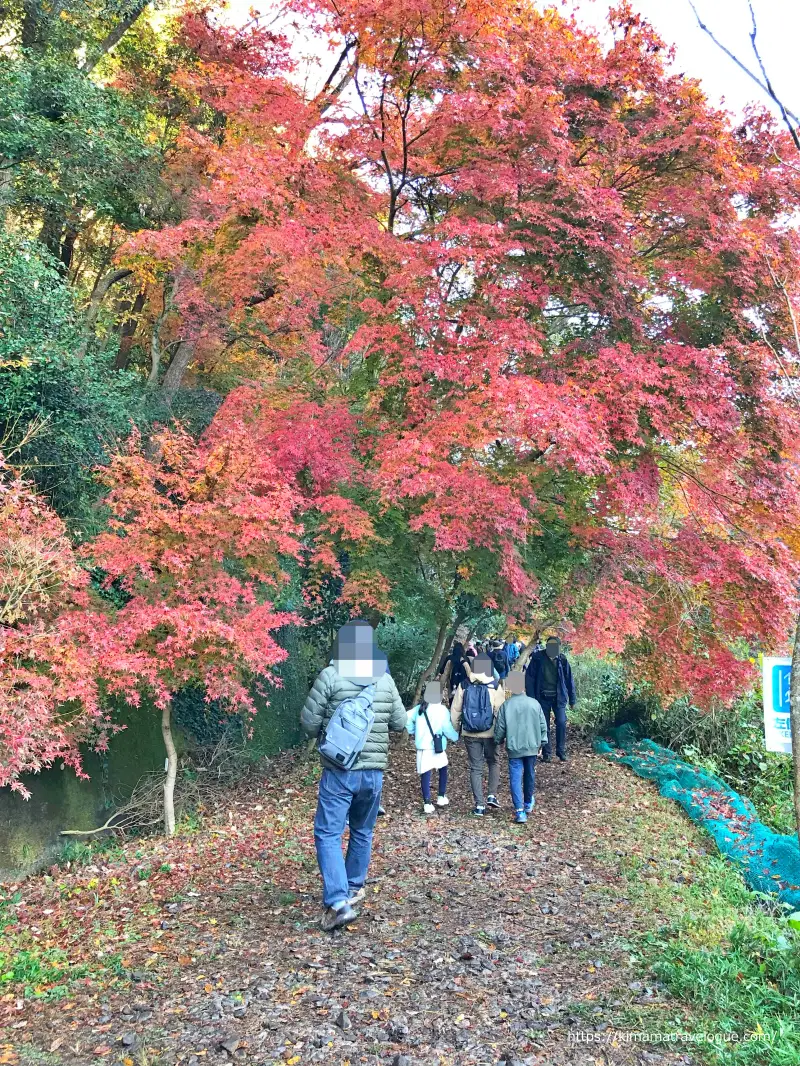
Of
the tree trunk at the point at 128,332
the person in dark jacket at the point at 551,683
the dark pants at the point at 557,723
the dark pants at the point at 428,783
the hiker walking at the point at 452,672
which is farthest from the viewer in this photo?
the tree trunk at the point at 128,332

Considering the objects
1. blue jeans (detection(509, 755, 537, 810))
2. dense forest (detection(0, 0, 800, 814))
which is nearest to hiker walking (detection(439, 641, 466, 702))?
dense forest (detection(0, 0, 800, 814))

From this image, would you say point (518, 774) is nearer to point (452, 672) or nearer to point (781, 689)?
point (781, 689)

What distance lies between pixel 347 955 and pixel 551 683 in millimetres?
6121

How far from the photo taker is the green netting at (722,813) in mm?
5246

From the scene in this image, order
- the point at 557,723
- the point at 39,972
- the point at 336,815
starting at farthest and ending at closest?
the point at 557,723 → the point at 336,815 → the point at 39,972

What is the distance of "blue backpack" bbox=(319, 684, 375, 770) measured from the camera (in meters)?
3.95

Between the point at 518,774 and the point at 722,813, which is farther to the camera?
the point at 722,813

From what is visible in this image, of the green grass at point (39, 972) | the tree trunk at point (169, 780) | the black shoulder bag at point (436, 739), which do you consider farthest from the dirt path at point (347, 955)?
the black shoulder bag at point (436, 739)

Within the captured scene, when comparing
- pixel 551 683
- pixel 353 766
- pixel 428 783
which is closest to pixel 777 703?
pixel 353 766

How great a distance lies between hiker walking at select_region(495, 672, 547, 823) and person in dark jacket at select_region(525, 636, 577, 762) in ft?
8.75

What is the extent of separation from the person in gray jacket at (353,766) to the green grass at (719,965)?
168 cm

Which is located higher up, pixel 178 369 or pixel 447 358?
pixel 178 369

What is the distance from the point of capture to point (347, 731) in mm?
3994

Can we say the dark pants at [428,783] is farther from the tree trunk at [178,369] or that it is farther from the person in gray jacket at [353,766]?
the tree trunk at [178,369]
